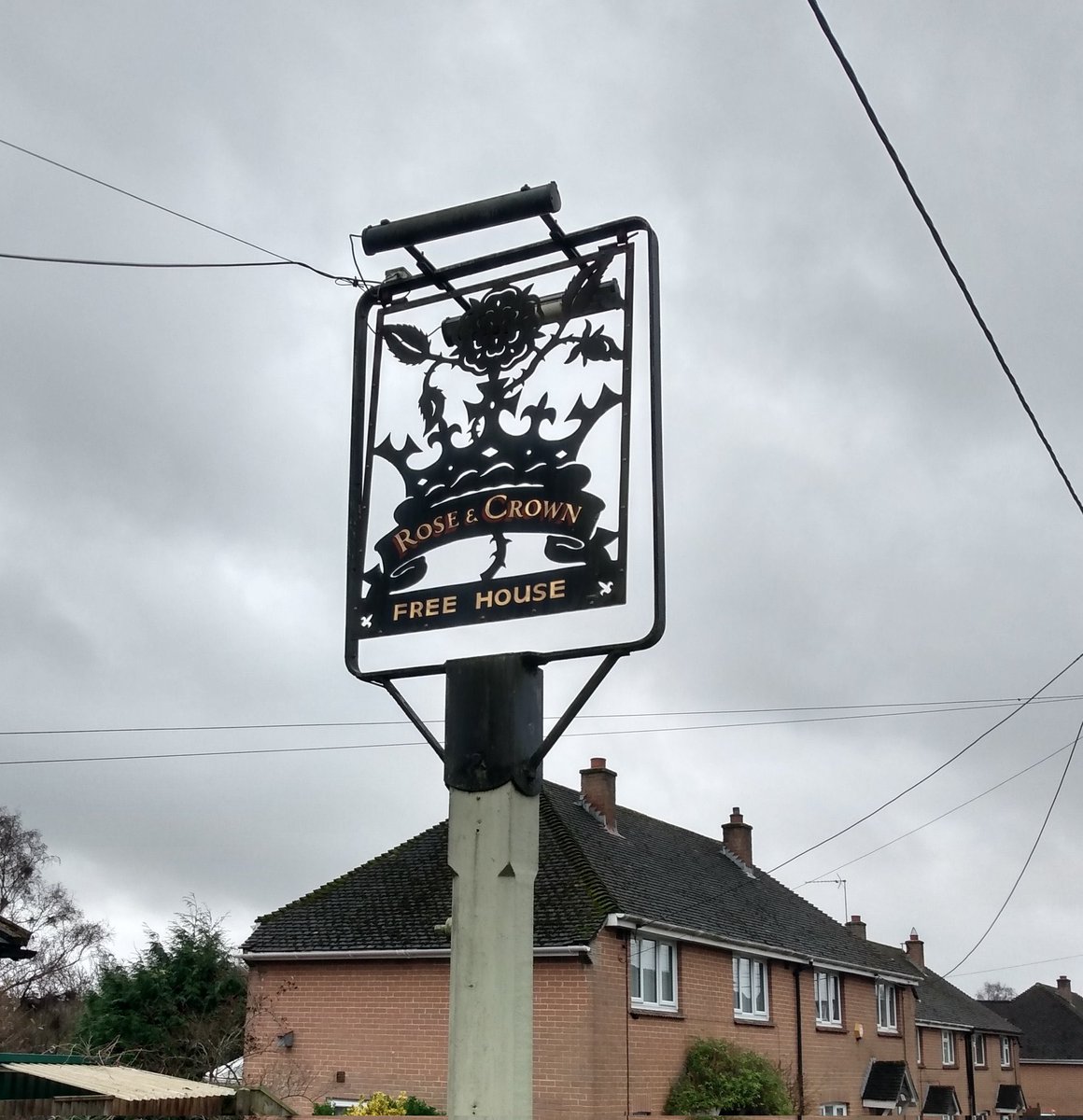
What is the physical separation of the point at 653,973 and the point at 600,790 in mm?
5465

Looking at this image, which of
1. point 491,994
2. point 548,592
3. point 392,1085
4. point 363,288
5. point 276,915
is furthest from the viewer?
point 276,915

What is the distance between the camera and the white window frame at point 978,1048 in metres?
46.2

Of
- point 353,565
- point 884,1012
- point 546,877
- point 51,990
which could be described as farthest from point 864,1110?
point 51,990

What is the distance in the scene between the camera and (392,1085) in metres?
22.5

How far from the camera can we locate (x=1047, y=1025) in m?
61.4

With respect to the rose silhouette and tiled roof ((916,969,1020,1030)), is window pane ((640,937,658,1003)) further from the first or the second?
tiled roof ((916,969,1020,1030))

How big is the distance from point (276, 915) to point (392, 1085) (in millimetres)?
4966

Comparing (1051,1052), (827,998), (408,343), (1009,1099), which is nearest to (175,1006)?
(827,998)

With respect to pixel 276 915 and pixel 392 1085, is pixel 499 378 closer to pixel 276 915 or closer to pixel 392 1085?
pixel 392 1085

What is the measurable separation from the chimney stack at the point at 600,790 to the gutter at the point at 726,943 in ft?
12.0

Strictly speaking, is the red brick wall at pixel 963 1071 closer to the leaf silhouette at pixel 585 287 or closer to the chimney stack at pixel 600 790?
the chimney stack at pixel 600 790

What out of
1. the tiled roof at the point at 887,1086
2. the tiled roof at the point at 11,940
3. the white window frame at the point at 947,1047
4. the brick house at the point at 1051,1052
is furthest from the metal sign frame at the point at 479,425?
the brick house at the point at 1051,1052

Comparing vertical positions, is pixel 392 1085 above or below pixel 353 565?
below

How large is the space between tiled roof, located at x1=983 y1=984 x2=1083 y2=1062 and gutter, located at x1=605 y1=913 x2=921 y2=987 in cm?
3098
